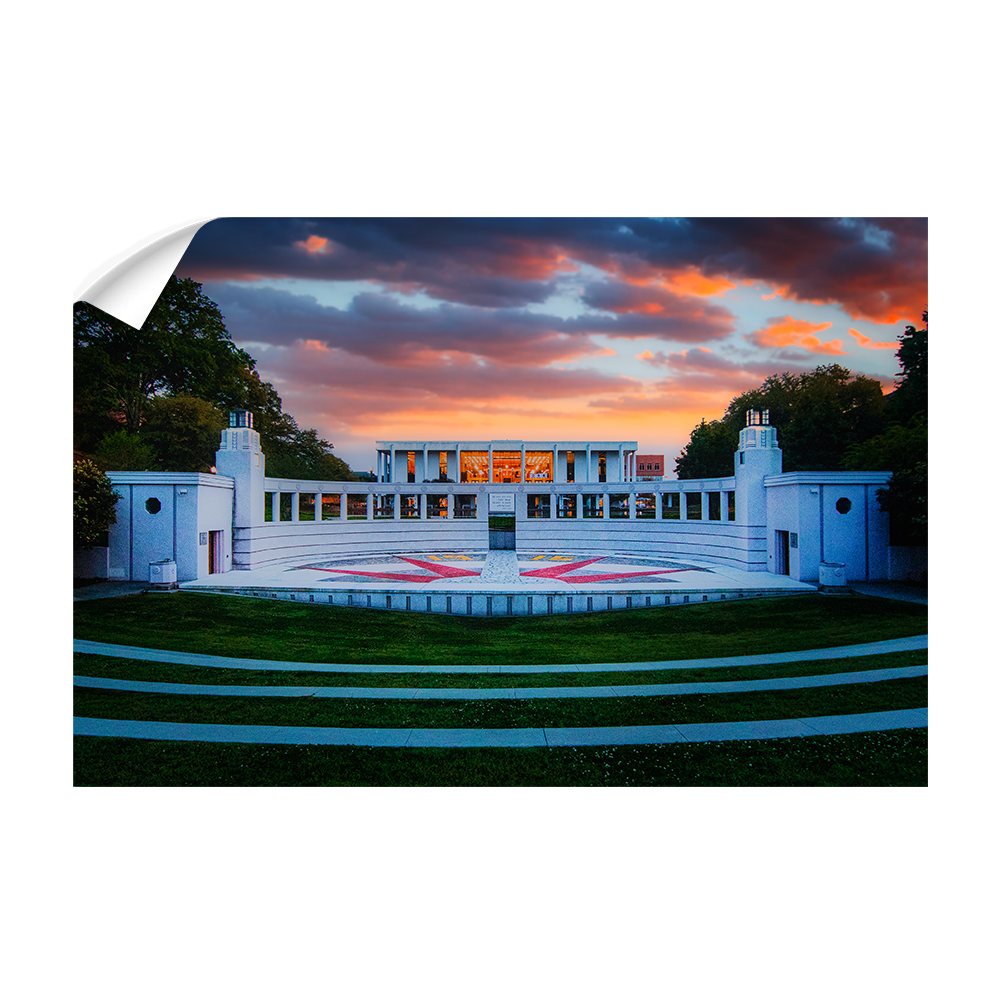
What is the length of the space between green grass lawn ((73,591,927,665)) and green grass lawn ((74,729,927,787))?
242cm

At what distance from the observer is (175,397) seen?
24.9 m

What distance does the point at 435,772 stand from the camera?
6.40 metres

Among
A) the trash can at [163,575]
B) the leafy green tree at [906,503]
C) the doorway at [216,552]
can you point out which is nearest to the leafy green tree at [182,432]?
the doorway at [216,552]

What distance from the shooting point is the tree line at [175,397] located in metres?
17.4

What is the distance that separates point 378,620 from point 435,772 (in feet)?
20.0

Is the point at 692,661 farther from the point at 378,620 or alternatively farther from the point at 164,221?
the point at 164,221

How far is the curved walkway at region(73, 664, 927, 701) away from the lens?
7746 mm

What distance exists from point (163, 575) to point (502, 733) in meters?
11.1

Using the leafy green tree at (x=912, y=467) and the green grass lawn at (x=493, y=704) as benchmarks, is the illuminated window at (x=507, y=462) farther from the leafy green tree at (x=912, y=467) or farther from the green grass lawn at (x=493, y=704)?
the green grass lawn at (x=493, y=704)

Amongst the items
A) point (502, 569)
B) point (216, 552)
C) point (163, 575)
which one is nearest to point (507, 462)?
point (502, 569)

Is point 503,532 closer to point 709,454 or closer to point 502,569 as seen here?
point 502,569

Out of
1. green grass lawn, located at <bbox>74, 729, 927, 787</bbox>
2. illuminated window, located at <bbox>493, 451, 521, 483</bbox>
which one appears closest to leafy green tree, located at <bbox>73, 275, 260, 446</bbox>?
green grass lawn, located at <bbox>74, 729, 927, 787</bbox>

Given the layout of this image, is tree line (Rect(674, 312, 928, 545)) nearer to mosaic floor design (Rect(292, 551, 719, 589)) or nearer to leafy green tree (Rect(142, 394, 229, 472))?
mosaic floor design (Rect(292, 551, 719, 589))

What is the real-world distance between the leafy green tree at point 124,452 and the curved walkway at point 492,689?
42.5 ft
